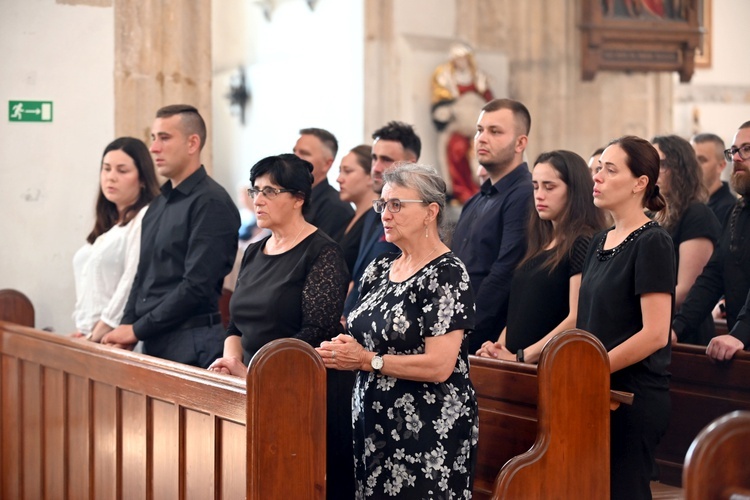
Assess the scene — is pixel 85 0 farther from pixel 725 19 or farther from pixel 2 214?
pixel 725 19

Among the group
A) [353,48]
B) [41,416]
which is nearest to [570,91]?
[353,48]

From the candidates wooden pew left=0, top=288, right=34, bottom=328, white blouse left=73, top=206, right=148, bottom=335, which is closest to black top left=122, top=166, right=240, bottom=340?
white blouse left=73, top=206, right=148, bottom=335

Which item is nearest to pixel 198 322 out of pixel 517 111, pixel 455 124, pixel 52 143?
pixel 517 111

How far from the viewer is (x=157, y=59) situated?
630 centimetres

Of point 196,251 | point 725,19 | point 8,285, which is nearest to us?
point 196,251

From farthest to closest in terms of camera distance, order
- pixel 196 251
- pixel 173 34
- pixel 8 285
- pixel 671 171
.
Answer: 1. pixel 173 34
2. pixel 8 285
3. pixel 671 171
4. pixel 196 251

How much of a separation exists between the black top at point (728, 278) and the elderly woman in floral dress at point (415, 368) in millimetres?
1576

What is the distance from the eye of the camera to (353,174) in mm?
5176

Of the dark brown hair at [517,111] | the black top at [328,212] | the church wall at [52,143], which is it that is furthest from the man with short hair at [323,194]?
the church wall at [52,143]

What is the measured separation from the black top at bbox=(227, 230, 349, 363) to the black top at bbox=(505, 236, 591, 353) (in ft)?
2.25

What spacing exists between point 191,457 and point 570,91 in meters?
6.05

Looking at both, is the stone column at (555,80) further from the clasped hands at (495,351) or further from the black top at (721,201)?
the clasped hands at (495,351)

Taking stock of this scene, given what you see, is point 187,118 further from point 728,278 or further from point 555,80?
point 555,80

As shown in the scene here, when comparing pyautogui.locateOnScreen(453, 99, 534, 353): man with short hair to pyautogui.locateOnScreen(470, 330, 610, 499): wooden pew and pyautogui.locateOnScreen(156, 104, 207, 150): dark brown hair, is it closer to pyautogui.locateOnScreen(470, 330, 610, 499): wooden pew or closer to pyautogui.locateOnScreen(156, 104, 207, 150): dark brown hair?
pyautogui.locateOnScreen(470, 330, 610, 499): wooden pew
